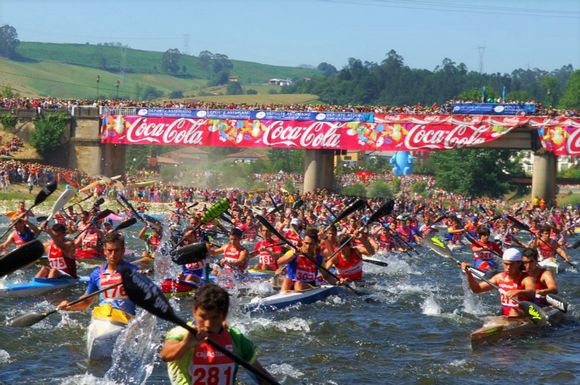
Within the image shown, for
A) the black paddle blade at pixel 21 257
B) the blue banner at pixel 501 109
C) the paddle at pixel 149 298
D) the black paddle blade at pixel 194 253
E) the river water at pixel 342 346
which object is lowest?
the river water at pixel 342 346

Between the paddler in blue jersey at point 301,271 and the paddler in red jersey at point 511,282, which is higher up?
the paddler in red jersey at point 511,282

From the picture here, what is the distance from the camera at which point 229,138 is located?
56.9 meters

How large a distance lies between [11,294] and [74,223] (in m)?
10.8

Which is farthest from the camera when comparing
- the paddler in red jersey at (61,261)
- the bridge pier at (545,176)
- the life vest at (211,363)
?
the bridge pier at (545,176)

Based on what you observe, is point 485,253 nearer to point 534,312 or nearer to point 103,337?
point 534,312

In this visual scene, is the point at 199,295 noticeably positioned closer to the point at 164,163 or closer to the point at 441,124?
the point at 441,124

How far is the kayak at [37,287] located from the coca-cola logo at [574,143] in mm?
35504

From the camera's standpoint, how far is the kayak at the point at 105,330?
1264cm

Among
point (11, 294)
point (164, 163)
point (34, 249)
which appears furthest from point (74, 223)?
point (164, 163)

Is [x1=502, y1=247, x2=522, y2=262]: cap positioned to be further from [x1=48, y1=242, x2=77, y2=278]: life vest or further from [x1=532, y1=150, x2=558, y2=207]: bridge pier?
[x1=532, y1=150, x2=558, y2=207]: bridge pier

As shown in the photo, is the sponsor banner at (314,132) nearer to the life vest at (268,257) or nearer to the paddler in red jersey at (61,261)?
the life vest at (268,257)

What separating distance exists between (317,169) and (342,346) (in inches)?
1617

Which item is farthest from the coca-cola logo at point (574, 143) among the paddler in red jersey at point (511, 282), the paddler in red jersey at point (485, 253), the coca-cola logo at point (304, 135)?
the paddler in red jersey at point (511, 282)

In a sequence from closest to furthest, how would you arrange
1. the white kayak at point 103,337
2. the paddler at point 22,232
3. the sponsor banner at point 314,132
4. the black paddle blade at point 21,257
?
1. the black paddle blade at point 21,257
2. the white kayak at point 103,337
3. the paddler at point 22,232
4. the sponsor banner at point 314,132
